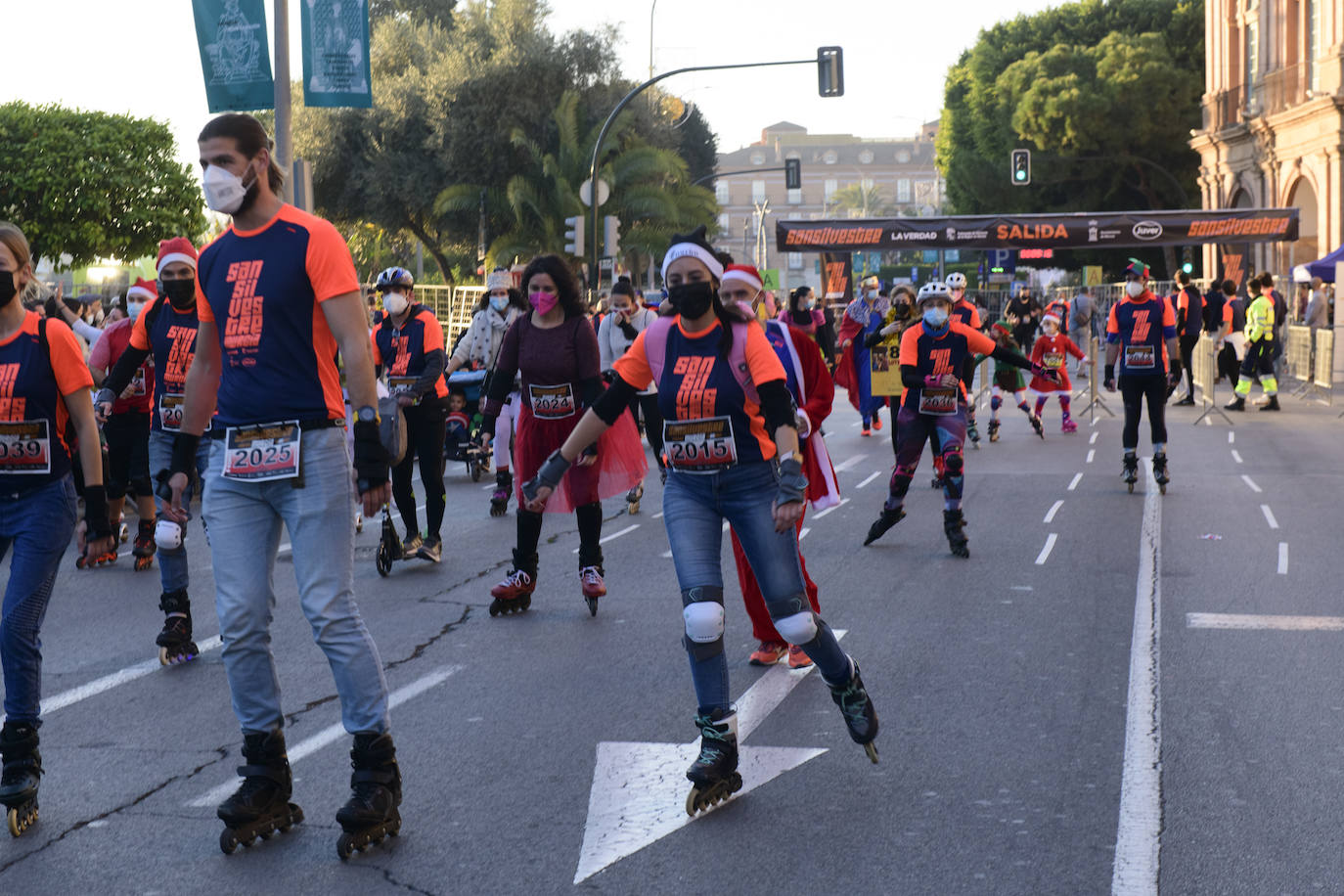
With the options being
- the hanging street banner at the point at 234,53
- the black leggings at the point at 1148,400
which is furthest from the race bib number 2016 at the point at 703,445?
the hanging street banner at the point at 234,53

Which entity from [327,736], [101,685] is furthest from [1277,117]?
[327,736]

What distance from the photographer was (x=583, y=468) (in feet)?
27.5

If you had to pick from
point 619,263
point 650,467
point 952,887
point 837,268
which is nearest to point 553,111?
point 619,263

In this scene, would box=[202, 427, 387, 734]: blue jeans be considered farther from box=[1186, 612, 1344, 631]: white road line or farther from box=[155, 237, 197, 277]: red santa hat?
box=[1186, 612, 1344, 631]: white road line

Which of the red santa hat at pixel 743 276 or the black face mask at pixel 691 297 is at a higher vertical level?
the red santa hat at pixel 743 276

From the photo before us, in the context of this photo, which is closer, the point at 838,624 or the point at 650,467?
the point at 838,624

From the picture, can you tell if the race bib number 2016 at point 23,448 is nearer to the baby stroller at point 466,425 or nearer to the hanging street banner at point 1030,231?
the baby stroller at point 466,425

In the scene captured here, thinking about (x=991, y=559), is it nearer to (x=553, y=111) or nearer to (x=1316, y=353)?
(x=1316, y=353)

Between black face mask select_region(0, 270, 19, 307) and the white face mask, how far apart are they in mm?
988

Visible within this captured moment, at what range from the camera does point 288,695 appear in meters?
6.74

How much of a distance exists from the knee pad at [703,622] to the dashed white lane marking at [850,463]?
1099 cm

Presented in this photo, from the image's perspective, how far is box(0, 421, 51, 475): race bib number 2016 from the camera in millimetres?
5113

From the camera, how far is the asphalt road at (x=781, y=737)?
180 inches

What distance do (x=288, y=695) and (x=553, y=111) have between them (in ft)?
109
